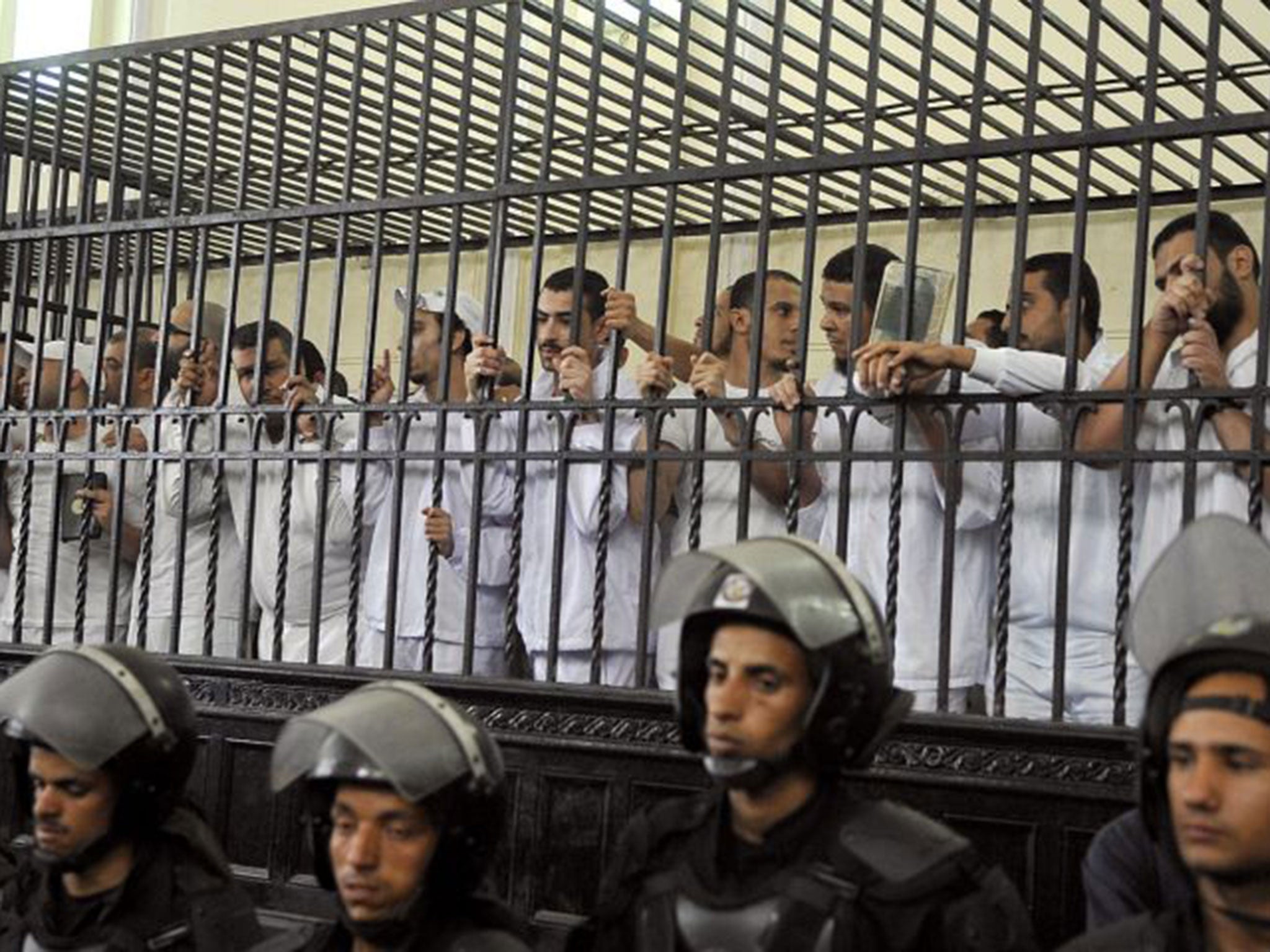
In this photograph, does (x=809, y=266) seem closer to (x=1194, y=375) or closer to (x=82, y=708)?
(x=1194, y=375)

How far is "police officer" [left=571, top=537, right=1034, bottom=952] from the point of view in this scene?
3.27 metres

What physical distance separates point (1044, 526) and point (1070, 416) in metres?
0.46

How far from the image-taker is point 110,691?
13.3 ft

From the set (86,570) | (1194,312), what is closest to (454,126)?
(86,570)

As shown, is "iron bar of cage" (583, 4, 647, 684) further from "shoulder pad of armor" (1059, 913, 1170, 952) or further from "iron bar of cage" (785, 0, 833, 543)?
"shoulder pad of armor" (1059, 913, 1170, 952)

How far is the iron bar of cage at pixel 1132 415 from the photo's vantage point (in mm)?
4961

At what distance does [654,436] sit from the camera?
576 cm

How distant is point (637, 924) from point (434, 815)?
0.41 m

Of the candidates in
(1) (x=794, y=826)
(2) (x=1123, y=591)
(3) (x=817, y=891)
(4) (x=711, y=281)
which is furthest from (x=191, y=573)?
(3) (x=817, y=891)

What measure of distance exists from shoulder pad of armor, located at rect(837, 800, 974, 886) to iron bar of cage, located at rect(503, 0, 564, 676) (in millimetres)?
2672

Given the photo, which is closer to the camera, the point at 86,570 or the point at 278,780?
the point at 278,780

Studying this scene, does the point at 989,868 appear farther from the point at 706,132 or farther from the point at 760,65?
the point at 760,65

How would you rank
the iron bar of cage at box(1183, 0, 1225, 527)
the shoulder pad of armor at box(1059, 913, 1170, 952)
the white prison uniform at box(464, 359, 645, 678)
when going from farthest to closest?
the white prison uniform at box(464, 359, 645, 678), the iron bar of cage at box(1183, 0, 1225, 527), the shoulder pad of armor at box(1059, 913, 1170, 952)

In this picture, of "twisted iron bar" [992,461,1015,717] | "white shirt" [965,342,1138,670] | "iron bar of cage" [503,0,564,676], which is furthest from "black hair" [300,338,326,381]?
"twisted iron bar" [992,461,1015,717]
